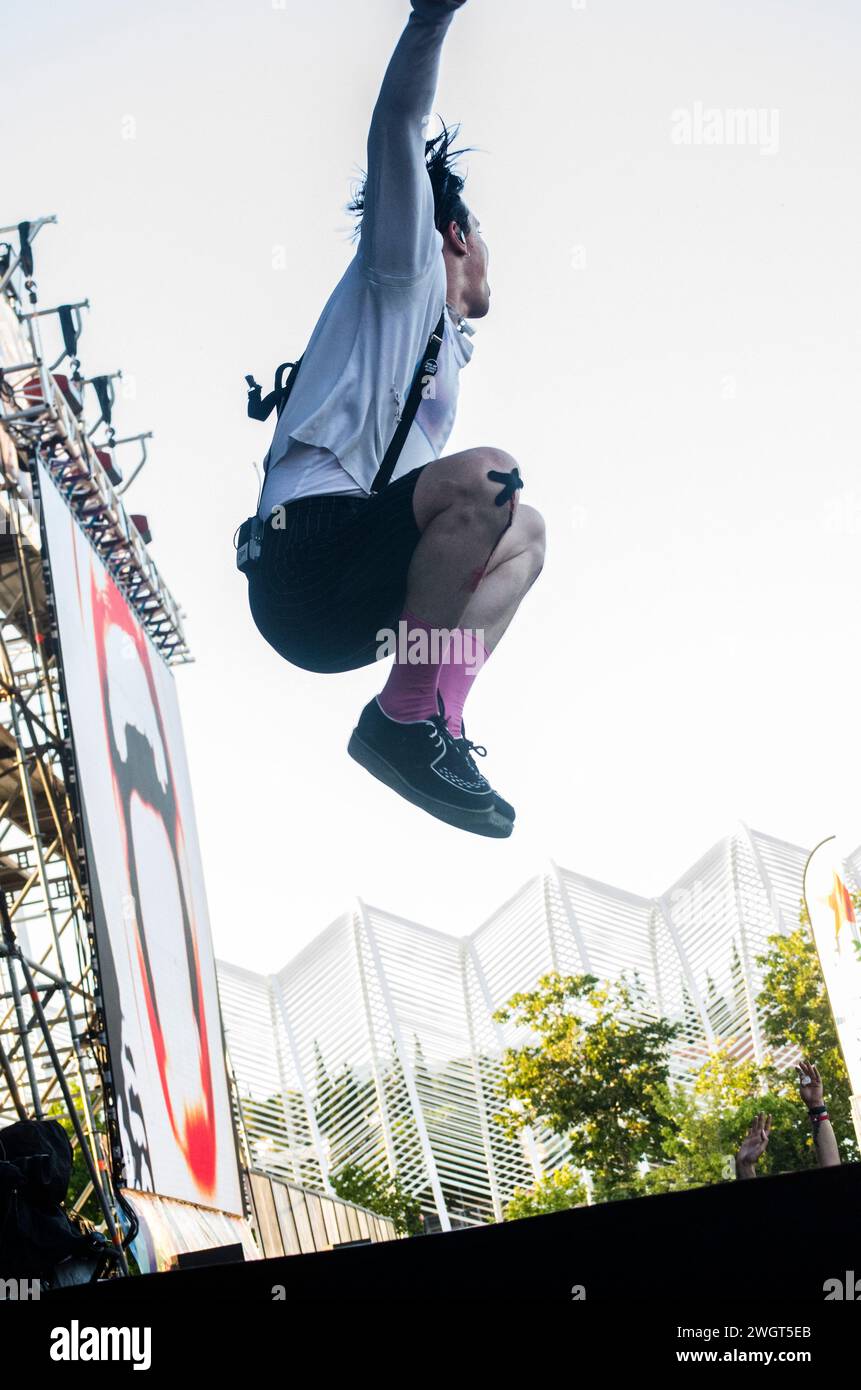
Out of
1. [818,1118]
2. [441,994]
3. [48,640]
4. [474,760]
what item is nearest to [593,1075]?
[441,994]

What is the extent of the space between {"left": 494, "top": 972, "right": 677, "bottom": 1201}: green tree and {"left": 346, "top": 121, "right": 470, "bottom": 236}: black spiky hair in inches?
908

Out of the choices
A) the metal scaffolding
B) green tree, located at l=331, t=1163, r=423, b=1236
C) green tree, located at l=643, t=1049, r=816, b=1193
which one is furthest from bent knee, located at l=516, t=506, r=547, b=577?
green tree, located at l=331, t=1163, r=423, b=1236

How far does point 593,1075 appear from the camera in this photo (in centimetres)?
2591

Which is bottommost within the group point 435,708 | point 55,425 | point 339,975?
point 435,708

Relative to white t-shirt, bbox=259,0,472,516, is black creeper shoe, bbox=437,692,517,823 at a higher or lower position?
lower

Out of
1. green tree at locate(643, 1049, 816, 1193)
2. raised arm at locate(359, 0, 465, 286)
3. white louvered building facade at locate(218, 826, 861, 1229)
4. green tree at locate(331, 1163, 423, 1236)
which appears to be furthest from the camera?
white louvered building facade at locate(218, 826, 861, 1229)

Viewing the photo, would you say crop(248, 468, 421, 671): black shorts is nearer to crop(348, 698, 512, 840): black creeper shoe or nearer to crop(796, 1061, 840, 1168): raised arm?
crop(348, 698, 512, 840): black creeper shoe

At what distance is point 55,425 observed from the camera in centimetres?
1031

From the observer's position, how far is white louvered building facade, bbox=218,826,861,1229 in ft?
117

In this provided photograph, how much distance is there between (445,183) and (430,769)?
1.80 meters
